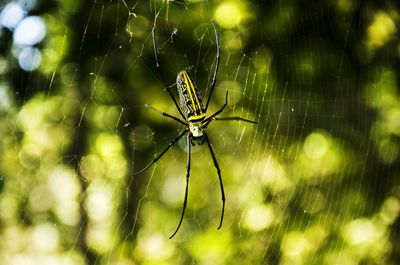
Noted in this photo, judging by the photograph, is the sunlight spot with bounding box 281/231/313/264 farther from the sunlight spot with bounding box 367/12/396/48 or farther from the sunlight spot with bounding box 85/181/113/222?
the sunlight spot with bounding box 367/12/396/48

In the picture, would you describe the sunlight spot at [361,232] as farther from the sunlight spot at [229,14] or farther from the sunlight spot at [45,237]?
the sunlight spot at [45,237]

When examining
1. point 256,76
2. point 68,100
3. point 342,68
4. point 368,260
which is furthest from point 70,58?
point 368,260

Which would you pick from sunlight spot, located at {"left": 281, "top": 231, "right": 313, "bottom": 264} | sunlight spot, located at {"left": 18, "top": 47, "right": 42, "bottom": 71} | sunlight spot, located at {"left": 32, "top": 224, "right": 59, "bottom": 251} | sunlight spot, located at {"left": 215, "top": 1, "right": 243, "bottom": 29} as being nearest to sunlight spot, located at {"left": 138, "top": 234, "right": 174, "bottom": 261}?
sunlight spot, located at {"left": 32, "top": 224, "right": 59, "bottom": 251}

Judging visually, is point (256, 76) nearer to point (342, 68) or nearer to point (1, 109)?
point (342, 68)

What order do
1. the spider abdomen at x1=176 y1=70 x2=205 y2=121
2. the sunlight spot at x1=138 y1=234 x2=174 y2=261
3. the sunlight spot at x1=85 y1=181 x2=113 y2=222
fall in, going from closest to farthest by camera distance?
the spider abdomen at x1=176 y1=70 x2=205 y2=121 → the sunlight spot at x1=85 y1=181 x2=113 y2=222 → the sunlight spot at x1=138 y1=234 x2=174 y2=261

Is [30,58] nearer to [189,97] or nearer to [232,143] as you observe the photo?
[232,143]

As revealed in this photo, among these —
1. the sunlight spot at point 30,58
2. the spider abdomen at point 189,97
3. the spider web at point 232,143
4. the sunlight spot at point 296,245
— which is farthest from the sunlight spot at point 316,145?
the sunlight spot at point 30,58
